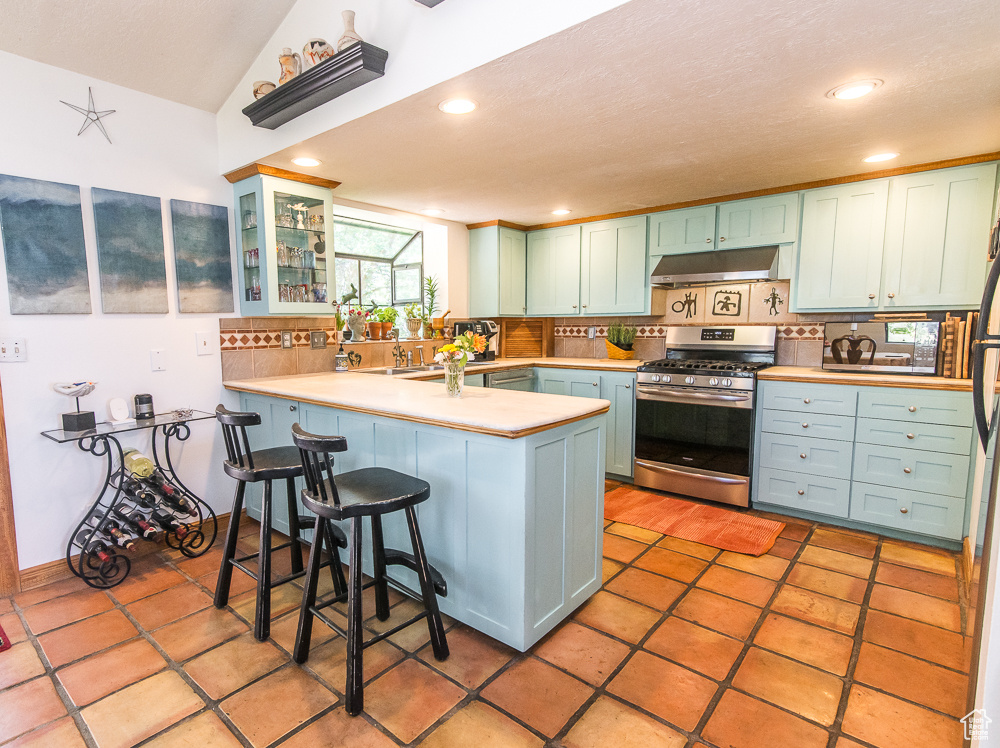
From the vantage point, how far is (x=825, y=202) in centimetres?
328

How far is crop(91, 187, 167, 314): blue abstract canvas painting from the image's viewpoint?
8.51ft

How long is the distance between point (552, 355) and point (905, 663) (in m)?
3.76

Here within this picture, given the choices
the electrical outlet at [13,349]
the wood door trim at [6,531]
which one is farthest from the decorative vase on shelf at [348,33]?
the wood door trim at [6,531]

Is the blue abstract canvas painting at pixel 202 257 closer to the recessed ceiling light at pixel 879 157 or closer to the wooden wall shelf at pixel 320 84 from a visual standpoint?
the wooden wall shelf at pixel 320 84

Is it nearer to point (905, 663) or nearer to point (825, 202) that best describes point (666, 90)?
point (825, 202)

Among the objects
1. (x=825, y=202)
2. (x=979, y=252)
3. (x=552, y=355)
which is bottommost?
(x=552, y=355)

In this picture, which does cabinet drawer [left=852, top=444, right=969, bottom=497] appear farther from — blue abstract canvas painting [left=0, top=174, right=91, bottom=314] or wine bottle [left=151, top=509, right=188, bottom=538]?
blue abstract canvas painting [left=0, top=174, right=91, bottom=314]

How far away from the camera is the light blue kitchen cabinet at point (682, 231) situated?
3.78 metres

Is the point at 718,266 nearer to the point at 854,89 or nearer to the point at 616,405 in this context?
the point at 616,405

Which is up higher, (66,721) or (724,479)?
(724,479)

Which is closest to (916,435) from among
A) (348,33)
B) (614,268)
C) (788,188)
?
(788,188)

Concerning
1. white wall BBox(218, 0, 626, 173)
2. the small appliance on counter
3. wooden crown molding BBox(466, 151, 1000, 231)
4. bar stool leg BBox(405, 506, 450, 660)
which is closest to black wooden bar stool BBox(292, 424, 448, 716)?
bar stool leg BBox(405, 506, 450, 660)

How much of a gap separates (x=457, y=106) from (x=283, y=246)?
5.15 ft

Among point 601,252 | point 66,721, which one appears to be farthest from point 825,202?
point 66,721
